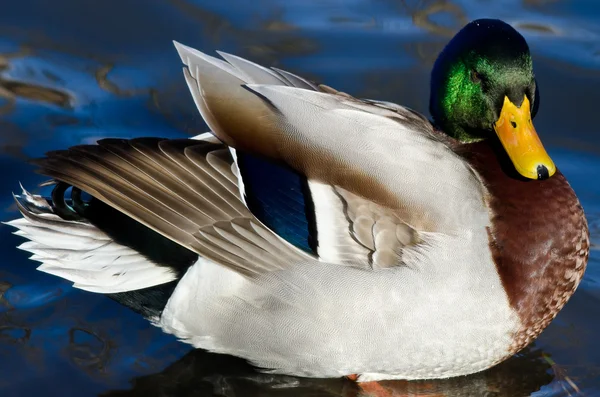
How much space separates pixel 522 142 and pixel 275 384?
1492 millimetres

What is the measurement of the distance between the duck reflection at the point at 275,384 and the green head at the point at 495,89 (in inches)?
42.2

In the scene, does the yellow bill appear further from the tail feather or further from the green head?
the tail feather

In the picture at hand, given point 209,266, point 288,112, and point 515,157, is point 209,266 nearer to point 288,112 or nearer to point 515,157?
point 288,112

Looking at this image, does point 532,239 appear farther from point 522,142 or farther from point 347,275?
point 347,275

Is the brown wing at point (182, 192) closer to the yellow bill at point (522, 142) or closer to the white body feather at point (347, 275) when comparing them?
the white body feather at point (347, 275)

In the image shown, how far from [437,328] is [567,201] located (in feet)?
2.58

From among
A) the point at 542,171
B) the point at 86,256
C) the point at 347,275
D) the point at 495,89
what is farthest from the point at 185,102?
the point at 542,171

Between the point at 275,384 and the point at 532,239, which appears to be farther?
the point at 275,384

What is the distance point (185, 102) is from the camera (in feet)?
21.2

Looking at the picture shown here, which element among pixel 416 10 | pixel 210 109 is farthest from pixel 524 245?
pixel 416 10

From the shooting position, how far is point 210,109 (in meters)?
4.14

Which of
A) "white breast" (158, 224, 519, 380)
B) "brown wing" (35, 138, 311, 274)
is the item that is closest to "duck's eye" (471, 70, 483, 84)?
"white breast" (158, 224, 519, 380)

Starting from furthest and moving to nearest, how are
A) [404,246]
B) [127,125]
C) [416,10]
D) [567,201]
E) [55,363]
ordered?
1. [416,10]
2. [127,125]
3. [55,363]
4. [567,201]
5. [404,246]

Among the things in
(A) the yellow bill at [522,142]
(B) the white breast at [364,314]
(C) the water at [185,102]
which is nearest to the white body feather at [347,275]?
(B) the white breast at [364,314]
